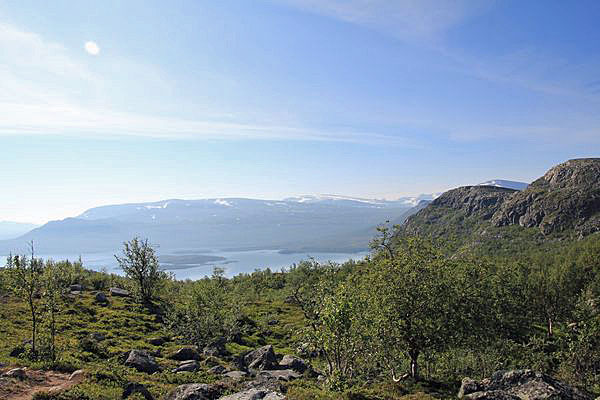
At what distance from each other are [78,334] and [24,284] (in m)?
25.0

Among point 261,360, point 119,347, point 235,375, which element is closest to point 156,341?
point 119,347

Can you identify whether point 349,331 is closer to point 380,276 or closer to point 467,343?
point 380,276

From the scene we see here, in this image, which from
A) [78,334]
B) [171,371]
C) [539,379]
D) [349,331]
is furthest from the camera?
[78,334]

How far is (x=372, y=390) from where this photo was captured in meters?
31.0

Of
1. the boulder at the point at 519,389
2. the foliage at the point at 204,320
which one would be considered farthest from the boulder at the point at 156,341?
the boulder at the point at 519,389

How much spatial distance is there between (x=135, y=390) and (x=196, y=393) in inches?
191

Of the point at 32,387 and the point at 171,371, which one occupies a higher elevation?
the point at 32,387

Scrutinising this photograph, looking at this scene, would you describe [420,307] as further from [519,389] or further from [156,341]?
[156,341]

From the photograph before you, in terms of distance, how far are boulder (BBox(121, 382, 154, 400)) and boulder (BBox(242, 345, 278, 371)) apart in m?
18.7

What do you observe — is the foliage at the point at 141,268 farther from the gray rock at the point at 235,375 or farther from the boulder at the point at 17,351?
the gray rock at the point at 235,375

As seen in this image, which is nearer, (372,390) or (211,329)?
(372,390)

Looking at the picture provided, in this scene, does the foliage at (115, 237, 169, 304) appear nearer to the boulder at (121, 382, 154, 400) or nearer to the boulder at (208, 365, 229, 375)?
the boulder at (208, 365, 229, 375)

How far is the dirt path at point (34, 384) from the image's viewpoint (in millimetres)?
26156

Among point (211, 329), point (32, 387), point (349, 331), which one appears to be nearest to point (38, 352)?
point (32, 387)
